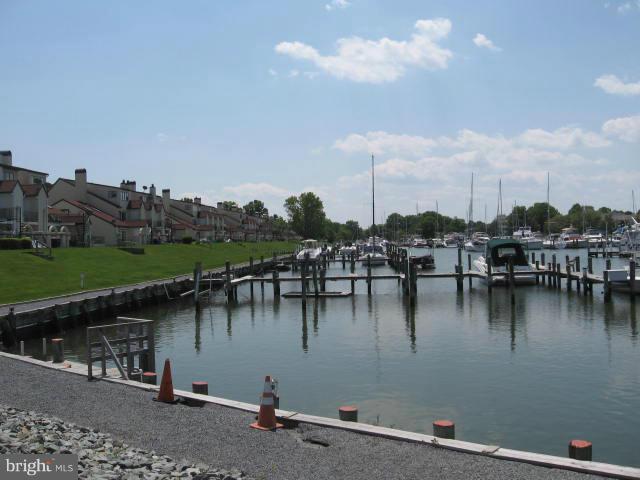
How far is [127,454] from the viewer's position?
947 cm

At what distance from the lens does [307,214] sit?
190m

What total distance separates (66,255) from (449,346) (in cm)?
3783

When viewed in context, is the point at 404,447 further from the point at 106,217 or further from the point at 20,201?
the point at 106,217

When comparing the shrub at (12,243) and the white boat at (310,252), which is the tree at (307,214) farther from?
the shrub at (12,243)

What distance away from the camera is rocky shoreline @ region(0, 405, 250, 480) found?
8.68m

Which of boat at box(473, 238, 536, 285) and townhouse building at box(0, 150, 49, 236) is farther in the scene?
townhouse building at box(0, 150, 49, 236)

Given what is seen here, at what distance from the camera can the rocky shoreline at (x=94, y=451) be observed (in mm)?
8680

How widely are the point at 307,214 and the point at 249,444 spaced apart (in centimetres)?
18029

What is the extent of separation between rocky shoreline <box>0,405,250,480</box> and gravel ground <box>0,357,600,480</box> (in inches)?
13.5

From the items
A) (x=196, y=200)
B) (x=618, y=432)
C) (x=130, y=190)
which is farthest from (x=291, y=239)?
(x=618, y=432)

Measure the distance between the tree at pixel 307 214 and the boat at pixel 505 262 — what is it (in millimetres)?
133296

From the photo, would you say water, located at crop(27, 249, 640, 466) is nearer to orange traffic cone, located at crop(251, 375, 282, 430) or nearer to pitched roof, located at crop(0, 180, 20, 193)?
orange traffic cone, located at crop(251, 375, 282, 430)

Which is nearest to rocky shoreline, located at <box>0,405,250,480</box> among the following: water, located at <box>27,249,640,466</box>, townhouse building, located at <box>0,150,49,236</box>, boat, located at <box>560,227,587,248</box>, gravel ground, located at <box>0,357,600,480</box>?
gravel ground, located at <box>0,357,600,480</box>

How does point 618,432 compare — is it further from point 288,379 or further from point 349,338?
point 349,338
